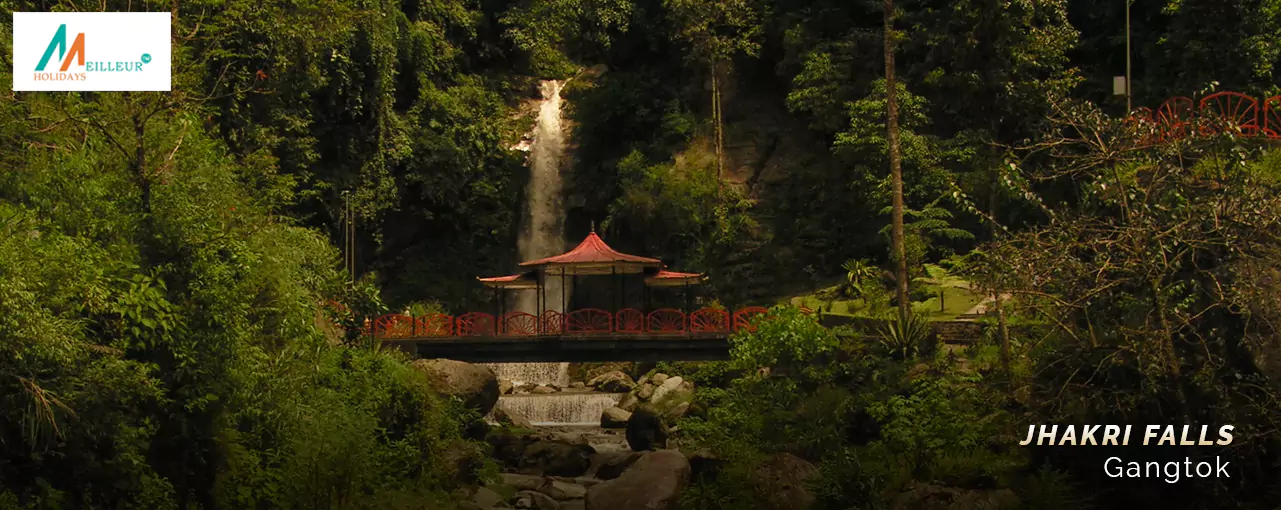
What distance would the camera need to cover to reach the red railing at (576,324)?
30281mm

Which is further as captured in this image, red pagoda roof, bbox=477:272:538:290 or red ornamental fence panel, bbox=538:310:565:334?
red pagoda roof, bbox=477:272:538:290

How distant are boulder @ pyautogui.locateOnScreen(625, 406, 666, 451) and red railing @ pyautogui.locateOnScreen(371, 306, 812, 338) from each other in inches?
→ 87.5

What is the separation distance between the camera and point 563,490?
1043 inches

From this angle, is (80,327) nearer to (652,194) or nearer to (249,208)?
(249,208)

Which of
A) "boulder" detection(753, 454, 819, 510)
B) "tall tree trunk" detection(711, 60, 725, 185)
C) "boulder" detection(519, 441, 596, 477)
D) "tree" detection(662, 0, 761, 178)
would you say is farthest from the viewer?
"tree" detection(662, 0, 761, 178)

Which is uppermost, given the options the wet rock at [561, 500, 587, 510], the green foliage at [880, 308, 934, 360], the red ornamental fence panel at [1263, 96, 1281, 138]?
the red ornamental fence panel at [1263, 96, 1281, 138]

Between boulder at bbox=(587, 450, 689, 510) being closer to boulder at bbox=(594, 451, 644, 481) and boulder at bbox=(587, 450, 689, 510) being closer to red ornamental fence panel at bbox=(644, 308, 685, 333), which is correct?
boulder at bbox=(594, 451, 644, 481)

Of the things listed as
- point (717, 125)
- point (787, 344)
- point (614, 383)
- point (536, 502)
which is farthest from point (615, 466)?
point (717, 125)

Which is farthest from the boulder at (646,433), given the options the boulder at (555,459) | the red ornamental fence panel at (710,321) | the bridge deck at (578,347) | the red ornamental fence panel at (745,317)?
the red ornamental fence panel at (745,317)

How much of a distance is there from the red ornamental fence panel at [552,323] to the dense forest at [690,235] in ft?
12.1

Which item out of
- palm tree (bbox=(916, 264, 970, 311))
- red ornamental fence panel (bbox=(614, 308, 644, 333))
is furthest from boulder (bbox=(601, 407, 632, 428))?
palm tree (bbox=(916, 264, 970, 311))

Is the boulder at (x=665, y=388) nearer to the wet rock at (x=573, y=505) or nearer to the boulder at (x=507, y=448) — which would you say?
the boulder at (x=507, y=448)

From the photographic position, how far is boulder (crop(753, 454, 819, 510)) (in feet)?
71.7

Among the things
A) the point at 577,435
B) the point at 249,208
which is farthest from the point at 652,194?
the point at 249,208
